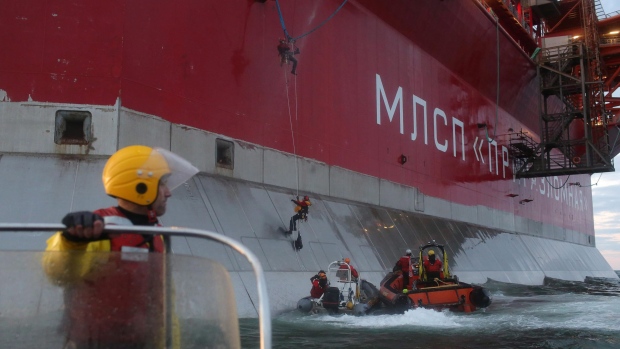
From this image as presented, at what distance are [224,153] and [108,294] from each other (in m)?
10.1

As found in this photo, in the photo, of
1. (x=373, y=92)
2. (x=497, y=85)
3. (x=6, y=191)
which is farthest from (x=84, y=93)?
(x=497, y=85)

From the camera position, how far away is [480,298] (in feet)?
42.7

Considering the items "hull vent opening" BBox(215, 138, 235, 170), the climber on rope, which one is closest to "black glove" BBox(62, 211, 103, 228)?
"hull vent opening" BBox(215, 138, 235, 170)

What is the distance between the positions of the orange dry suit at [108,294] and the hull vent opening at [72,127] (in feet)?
26.9

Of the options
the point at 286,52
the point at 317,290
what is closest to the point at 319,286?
the point at 317,290

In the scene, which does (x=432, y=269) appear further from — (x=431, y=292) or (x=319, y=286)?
(x=319, y=286)

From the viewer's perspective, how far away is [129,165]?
9.04 feet

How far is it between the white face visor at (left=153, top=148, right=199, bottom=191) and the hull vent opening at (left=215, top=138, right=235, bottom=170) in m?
9.30

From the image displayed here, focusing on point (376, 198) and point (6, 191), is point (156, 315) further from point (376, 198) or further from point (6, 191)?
point (376, 198)

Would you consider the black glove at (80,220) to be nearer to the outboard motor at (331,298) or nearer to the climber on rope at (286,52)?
the outboard motor at (331,298)

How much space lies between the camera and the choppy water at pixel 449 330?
8914mm

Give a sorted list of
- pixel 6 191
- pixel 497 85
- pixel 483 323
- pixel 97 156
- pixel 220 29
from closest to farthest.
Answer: pixel 6 191 < pixel 97 156 < pixel 483 323 < pixel 220 29 < pixel 497 85

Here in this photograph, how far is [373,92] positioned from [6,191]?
11077mm

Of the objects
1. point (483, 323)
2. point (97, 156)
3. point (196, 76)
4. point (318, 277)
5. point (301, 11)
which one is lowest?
point (483, 323)
